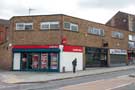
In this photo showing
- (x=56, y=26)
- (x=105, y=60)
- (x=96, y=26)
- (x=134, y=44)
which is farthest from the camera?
(x=134, y=44)

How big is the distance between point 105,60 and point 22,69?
14591 millimetres

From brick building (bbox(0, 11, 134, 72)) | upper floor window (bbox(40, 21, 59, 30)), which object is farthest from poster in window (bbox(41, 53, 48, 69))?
upper floor window (bbox(40, 21, 59, 30))

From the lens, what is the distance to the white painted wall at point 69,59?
36.9m

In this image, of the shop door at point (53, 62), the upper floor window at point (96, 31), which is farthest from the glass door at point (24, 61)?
the upper floor window at point (96, 31)

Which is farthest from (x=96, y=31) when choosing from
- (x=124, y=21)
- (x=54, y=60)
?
(x=124, y=21)

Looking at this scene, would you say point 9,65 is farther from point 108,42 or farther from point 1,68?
point 108,42

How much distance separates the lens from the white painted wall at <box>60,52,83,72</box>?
3692 cm

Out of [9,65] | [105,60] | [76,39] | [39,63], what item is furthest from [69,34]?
[105,60]

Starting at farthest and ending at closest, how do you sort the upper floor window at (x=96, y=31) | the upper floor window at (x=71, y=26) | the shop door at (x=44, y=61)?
the upper floor window at (x=96, y=31) → the upper floor window at (x=71, y=26) → the shop door at (x=44, y=61)

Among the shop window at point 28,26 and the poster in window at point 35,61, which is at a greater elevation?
the shop window at point 28,26

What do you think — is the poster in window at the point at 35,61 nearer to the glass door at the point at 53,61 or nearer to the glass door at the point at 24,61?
the glass door at the point at 24,61

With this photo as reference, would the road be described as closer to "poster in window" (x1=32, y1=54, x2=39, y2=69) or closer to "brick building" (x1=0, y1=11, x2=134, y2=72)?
"brick building" (x1=0, y1=11, x2=134, y2=72)

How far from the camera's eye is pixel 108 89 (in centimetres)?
1800

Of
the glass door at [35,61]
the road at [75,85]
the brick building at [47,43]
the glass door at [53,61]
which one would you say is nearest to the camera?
the road at [75,85]
